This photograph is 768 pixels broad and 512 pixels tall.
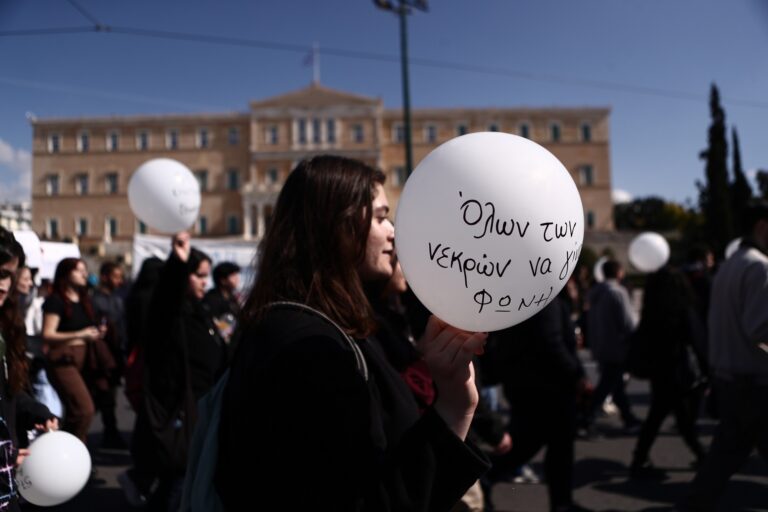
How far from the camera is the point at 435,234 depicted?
1.28 metres

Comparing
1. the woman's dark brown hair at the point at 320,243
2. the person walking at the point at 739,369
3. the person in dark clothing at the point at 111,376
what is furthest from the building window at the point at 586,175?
the woman's dark brown hair at the point at 320,243

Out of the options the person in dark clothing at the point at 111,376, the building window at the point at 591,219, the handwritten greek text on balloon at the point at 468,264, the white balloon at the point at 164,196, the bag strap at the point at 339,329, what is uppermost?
the building window at the point at 591,219

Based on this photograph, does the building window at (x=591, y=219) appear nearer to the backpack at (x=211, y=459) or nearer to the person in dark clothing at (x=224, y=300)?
the person in dark clothing at (x=224, y=300)

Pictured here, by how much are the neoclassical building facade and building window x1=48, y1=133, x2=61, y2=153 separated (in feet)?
0.30

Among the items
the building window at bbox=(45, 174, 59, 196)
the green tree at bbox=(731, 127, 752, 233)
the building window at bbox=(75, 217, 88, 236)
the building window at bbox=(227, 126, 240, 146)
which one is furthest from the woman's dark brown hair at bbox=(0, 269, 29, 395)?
the building window at bbox=(45, 174, 59, 196)

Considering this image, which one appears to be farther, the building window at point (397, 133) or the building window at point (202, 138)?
the building window at point (397, 133)

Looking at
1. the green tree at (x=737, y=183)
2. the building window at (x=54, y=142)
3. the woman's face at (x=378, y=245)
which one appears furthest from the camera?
the building window at (x=54, y=142)

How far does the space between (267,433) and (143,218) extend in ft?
9.73

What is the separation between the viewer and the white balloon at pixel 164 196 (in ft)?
11.5

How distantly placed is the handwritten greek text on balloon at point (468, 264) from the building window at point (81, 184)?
198ft

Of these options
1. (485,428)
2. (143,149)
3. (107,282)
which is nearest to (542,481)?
(485,428)

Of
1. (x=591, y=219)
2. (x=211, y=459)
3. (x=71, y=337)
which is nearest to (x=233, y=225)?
(x=591, y=219)

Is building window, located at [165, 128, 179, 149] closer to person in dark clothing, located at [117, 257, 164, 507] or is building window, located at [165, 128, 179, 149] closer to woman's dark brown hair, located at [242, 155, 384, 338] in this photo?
person in dark clothing, located at [117, 257, 164, 507]

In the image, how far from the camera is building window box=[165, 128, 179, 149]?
181ft
